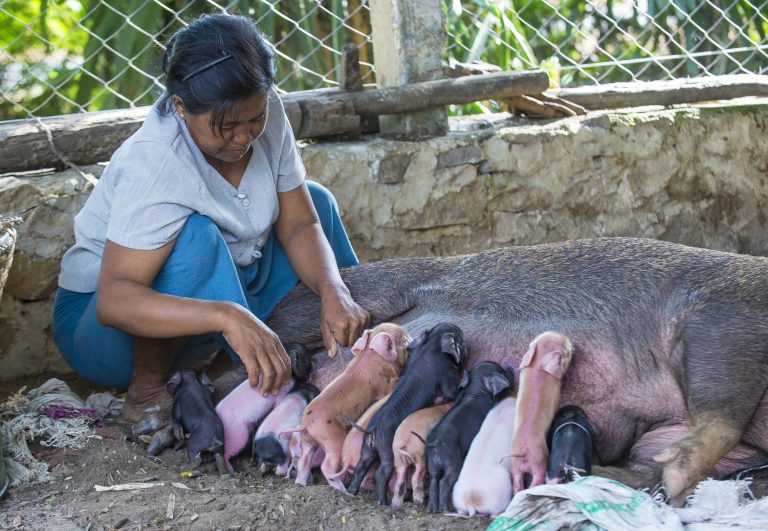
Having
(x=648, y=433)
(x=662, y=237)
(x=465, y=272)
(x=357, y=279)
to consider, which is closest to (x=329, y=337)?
(x=357, y=279)

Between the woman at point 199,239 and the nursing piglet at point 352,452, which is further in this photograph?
the woman at point 199,239

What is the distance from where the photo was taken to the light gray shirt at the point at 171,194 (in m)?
3.18

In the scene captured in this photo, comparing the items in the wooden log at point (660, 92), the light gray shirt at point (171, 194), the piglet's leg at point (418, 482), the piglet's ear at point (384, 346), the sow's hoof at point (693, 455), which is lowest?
the piglet's leg at point (418, 482)

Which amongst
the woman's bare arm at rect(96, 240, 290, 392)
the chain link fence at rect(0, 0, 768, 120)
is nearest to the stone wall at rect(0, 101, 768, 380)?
the chain link fence at rect(0, 0, 768, 120)

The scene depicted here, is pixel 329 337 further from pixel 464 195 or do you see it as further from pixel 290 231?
pixel 464 195

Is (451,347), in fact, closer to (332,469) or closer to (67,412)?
(332,469)

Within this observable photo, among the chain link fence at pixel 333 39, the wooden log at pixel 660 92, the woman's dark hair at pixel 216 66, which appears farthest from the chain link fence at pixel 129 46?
the woman's dark hair at pixel 216 66

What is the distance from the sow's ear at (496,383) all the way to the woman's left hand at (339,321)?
61 centimetres

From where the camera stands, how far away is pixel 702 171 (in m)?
5.21

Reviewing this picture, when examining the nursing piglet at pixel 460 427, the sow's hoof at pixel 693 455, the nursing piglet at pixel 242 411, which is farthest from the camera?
the nursing piglet at pixel 242 411

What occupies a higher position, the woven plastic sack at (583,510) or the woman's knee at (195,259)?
the woman's knee at (195,259)

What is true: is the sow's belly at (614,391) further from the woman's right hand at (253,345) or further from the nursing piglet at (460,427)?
the woman's right hand at (253,345)

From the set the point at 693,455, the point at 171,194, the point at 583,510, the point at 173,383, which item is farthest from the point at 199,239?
the point at 693,455

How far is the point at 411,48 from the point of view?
4758mm
